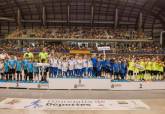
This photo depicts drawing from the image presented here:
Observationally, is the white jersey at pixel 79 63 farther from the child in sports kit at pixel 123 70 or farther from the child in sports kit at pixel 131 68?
the child in sports kit at pixel 131 68

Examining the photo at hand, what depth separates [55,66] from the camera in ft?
85.1

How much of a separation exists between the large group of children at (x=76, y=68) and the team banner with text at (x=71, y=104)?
7.50 m

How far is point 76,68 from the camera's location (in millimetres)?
26000

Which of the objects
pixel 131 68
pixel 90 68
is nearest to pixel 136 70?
pixel 131 68

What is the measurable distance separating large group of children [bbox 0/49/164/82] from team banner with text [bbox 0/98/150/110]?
7.50m

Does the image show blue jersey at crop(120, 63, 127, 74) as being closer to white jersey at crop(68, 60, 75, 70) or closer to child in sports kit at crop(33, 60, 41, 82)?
white jersey at crop(68, 60, 75, 70)

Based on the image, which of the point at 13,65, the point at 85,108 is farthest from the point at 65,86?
the point at 85,108

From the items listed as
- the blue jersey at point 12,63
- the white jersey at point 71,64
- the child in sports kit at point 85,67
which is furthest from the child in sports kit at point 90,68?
the blue jersey at point 12,63

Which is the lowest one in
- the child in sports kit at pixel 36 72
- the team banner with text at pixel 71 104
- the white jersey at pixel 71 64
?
the team banner with text at pixel 71 104

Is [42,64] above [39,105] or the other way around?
above

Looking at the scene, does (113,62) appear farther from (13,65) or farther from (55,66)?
(13,65)

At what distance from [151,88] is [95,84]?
4421 millimetres

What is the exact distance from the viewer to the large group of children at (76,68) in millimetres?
25281

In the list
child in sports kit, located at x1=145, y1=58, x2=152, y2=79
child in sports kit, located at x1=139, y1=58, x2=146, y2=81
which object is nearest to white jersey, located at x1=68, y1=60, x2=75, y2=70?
child in sports kit, located at x1=139, y1=58, x2=146, y2=81
